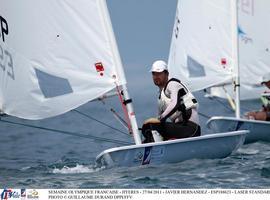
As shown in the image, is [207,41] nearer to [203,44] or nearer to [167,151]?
[203,44]

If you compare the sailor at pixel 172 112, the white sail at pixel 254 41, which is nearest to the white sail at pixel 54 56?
the sailor at pixel 172 112

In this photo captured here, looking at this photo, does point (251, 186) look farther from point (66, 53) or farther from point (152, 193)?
point (66, 53)

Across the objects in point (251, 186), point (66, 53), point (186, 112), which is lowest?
point (251, 186)

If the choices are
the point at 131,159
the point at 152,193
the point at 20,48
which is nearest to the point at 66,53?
the point at 20,48

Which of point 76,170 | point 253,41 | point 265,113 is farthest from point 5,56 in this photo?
point 253,41

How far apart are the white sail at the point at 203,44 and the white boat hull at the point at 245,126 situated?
99 cm

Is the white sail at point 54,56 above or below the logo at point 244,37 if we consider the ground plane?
below

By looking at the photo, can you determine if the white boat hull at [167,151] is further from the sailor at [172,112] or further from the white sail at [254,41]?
the white sail at [254,41]

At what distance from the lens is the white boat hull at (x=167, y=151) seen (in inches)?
321

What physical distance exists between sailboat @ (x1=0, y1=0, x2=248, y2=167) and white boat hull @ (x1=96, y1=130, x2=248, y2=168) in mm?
13

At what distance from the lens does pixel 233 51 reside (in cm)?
A: 1211

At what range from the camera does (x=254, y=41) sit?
14.7 m

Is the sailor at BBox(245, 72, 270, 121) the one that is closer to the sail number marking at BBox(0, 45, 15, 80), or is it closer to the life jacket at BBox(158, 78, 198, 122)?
the life jacket at BBox(158, 78, 198, 122)

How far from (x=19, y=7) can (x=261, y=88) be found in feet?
26.2
